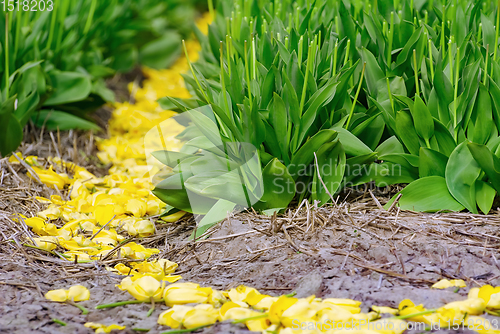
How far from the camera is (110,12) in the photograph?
3809mm

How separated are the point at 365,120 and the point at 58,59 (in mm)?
2191

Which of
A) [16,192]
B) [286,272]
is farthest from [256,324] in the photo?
[16,192]

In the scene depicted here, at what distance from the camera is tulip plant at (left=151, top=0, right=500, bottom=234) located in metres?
1.81

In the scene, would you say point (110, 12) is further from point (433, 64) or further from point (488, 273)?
point (488, 273)

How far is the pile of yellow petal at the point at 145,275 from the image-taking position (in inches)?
48.9

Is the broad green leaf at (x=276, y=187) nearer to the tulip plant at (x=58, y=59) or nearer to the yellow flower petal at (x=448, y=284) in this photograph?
the yellow flower petal at (x=448, y=284)

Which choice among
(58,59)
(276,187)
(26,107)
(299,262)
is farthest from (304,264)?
(58,59)

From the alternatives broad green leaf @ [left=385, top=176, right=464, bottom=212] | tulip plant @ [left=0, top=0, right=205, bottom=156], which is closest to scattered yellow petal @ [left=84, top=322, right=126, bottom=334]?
broad green leaf @ [left=385, top=176, right=464, bottom=212]

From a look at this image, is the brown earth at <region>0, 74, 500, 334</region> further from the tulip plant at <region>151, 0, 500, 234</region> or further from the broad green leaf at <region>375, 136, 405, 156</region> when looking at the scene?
the broad green leaf at <region>375, 136, 405, 156</region>

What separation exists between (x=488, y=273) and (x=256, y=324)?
0.77 metres

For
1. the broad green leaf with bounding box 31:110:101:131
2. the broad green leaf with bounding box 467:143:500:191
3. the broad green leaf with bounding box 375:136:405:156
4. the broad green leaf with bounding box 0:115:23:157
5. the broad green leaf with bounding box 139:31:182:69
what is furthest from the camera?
the broad green leaf with bounding box 139:31:182:69

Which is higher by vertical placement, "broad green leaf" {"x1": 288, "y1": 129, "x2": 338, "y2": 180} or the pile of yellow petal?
"broad green leaf" {"x1": 288, "y1": 129, "x2": 338, "y2": 180}

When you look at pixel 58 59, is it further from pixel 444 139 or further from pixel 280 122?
pixel 444 139

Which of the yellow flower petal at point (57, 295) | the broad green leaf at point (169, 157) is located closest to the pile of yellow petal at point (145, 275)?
the yellow flower petal at point (57, 295)
